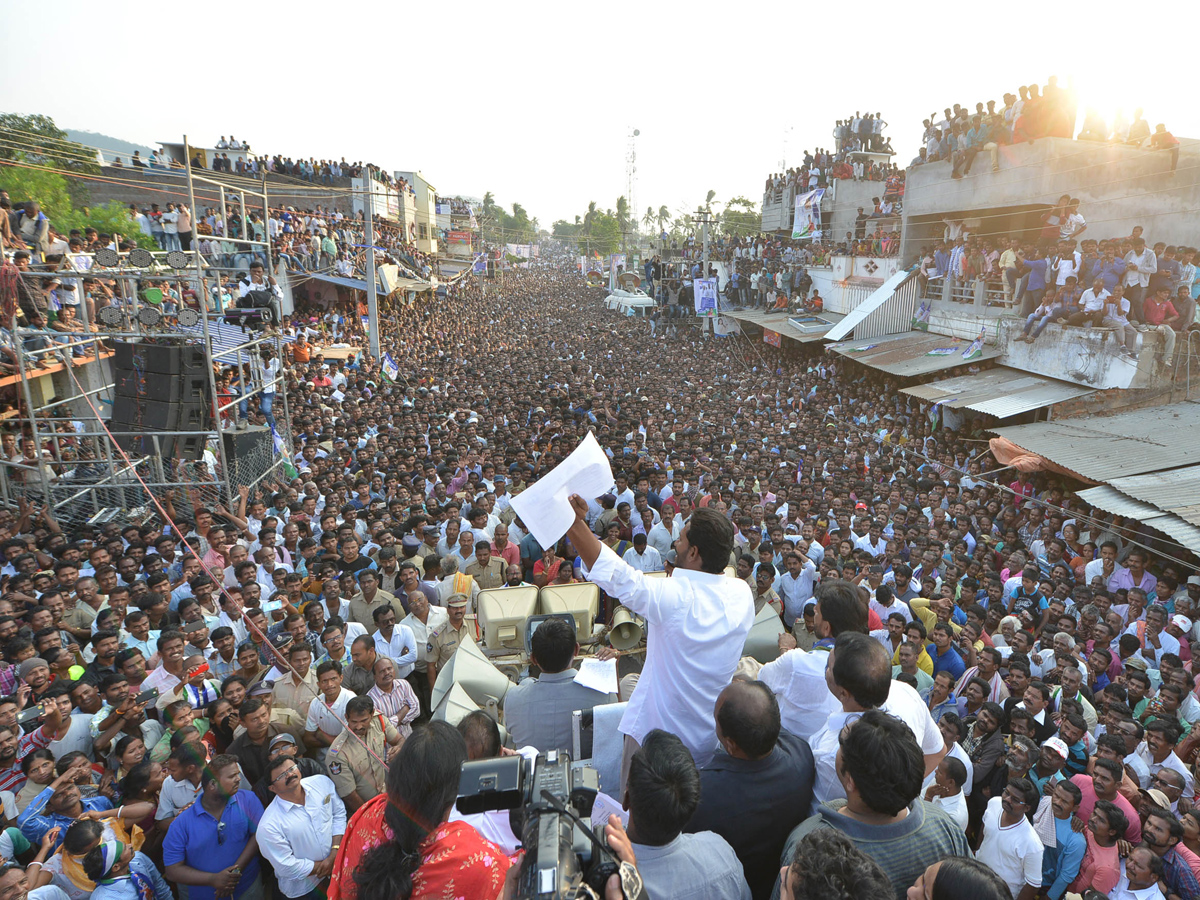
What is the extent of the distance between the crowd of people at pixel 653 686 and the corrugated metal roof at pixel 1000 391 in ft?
2.91

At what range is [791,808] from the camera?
2443 millimetres

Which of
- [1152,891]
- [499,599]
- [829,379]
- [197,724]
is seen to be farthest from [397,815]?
[829,379]

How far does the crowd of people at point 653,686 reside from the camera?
2.11 metres

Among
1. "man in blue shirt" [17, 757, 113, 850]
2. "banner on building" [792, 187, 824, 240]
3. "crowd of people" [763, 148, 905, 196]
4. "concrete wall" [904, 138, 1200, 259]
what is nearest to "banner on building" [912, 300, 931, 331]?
"concrete wall" [904, 138, 1200, 259]

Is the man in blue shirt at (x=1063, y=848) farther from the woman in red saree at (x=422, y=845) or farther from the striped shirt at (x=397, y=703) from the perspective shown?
the striped shirt at (x=397, y=703)

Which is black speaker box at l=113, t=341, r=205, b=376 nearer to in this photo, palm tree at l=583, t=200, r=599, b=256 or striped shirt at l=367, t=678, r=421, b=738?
striped shirt at l=367, t=678, r=421, b=738

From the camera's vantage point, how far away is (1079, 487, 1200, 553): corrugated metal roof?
6121 millimetres

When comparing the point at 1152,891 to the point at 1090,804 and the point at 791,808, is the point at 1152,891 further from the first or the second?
the point at 791,808

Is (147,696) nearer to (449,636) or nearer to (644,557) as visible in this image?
(449,636)

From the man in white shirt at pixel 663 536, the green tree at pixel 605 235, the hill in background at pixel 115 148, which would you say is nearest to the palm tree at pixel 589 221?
the green tree at pixel 605 235

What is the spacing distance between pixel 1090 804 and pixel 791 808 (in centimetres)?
226

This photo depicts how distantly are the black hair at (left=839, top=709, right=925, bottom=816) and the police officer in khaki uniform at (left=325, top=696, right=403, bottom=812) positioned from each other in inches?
101

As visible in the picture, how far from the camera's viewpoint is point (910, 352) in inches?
567

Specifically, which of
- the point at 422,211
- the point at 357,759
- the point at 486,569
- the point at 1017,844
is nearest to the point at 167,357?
the point at 486,569
